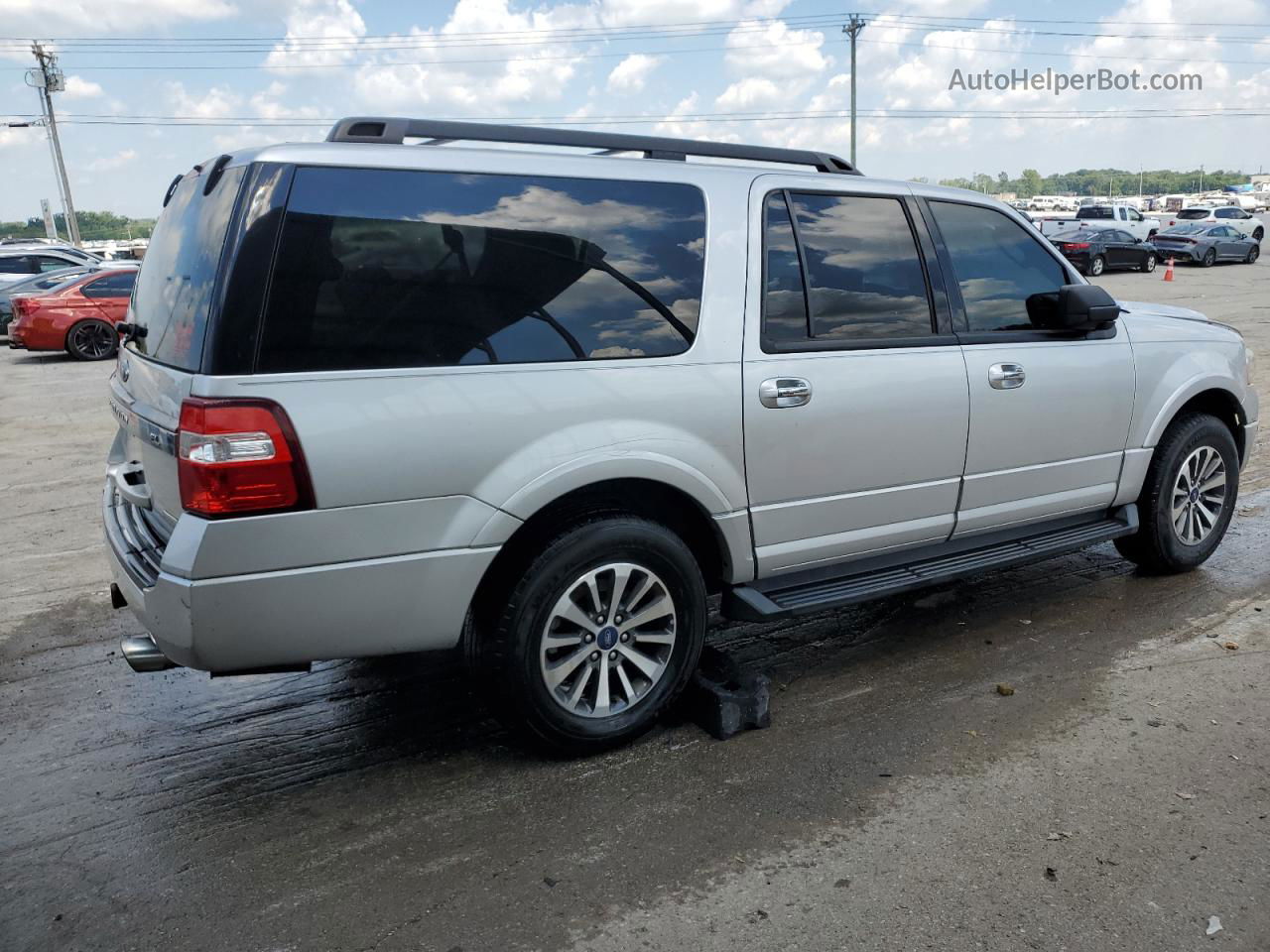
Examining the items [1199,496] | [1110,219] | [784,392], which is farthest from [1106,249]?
[784,392]

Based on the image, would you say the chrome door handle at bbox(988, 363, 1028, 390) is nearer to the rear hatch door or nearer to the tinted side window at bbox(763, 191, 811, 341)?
the tinted side window at bbox(763, 191, 811, 341)

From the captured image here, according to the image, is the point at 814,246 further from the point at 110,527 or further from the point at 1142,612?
the point at 110,527

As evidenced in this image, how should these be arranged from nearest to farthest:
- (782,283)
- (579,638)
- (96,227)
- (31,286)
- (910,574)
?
(579,638) < (782,283) < (910,574) < (31,286) < (96,227)

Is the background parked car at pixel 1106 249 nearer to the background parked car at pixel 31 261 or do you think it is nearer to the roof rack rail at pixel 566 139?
the background parked car at pixel 31 261

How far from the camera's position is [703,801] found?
3.38m

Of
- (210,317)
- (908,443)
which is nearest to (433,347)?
(210,317)

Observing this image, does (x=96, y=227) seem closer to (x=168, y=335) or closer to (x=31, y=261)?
(x=31, y=261)

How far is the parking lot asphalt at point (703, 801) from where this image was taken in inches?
110

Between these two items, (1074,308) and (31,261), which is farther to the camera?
(31,261)

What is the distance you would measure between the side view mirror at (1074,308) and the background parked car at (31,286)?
17.3m

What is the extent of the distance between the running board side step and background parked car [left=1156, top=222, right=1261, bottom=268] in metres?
33.5

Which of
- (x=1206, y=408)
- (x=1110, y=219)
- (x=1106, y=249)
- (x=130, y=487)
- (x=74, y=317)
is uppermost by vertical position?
(x=1110, y=219)

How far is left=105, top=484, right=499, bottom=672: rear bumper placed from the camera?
301 cm

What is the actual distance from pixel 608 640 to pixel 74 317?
16293mm
